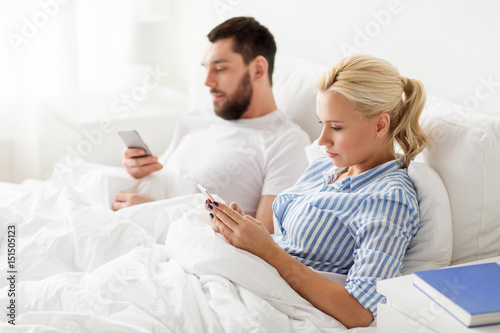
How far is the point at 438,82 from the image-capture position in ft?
6.36

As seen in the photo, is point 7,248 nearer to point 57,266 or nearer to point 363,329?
point 57,266

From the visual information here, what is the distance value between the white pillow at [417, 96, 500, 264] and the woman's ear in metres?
0.15

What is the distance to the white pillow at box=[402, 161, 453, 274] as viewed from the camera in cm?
150

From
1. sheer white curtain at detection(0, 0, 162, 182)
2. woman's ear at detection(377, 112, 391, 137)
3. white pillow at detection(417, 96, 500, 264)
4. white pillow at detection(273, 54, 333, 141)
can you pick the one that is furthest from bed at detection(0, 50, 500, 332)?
sheer white curtain at detection(0, 0, 162, 182)

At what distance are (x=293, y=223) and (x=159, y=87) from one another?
2.17 meters

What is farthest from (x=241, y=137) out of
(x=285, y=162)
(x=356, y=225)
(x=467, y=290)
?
(x=467, y=290)

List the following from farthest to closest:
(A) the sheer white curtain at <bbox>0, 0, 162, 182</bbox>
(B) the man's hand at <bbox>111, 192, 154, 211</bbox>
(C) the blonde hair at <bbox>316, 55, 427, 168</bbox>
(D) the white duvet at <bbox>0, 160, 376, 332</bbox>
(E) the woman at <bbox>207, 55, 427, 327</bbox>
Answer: (A) the sheer white curtain at <bbox>0, 0, 162, 182</bbox>, (B) the man's hand at <bbox>111, 192, 154, 211</bbox>, (C) the blonde hair at <bbox>316, 55, 427, 168</bbox>, (E) the woman at <bbox>207, 55, 427, 327</bbox>, (D) the white duvet at <bbox>0, 160, 376, 332</bbox>

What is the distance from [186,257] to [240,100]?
988mm

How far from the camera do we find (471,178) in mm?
1520

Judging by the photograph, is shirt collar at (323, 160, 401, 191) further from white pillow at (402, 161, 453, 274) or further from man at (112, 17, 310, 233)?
man at (112, 17, 310, 233)

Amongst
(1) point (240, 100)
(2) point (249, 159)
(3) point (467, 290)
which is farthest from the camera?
(1) point (240, 100)

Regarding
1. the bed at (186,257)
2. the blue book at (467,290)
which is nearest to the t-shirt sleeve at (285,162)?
the bed at (186,257)

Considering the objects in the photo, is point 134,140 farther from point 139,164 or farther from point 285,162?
point 285,162

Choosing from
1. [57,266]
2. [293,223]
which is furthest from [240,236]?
[57,266]
